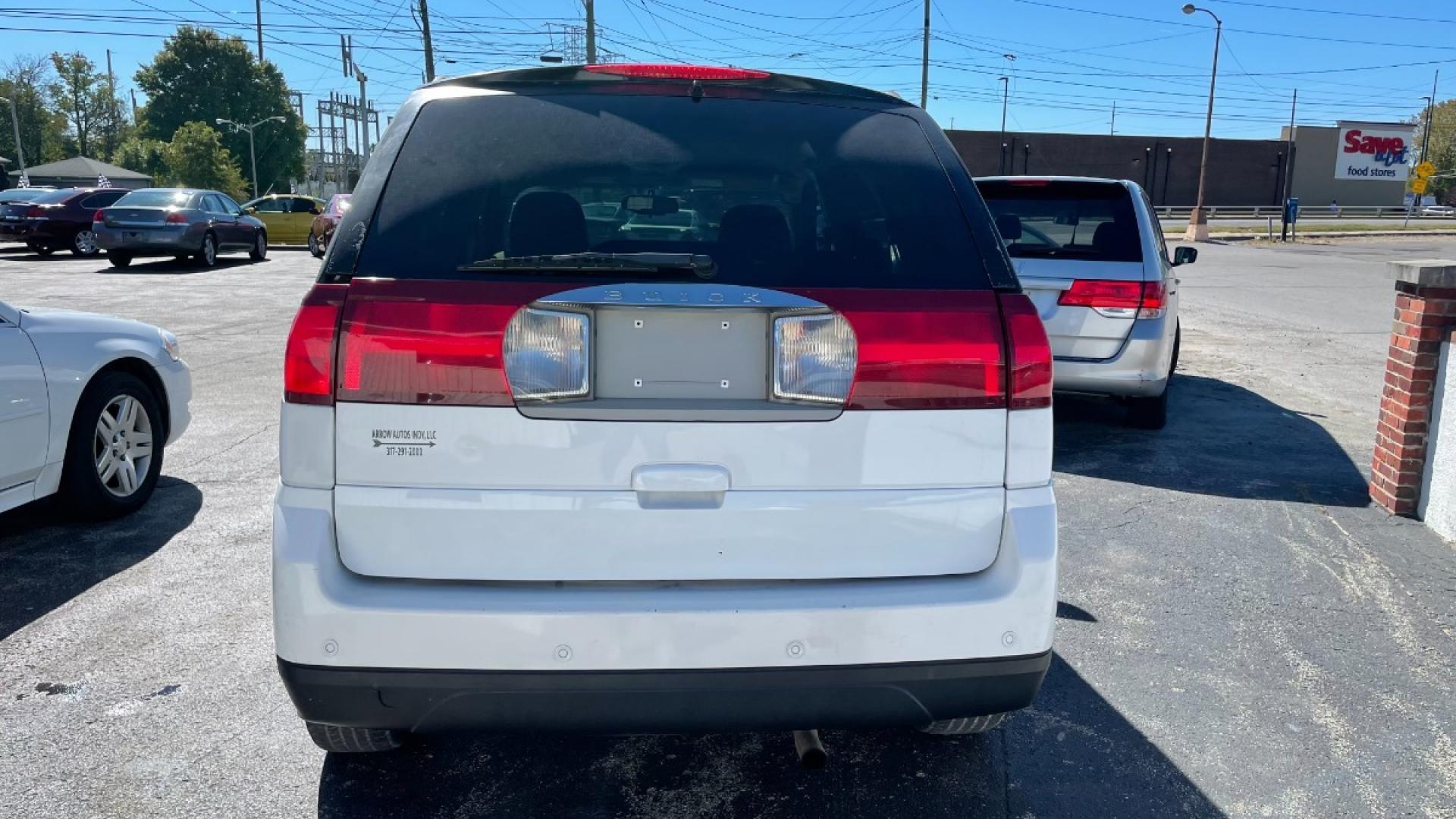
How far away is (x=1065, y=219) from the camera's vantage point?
7441 millimetres

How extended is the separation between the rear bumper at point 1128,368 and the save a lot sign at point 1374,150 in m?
77.5

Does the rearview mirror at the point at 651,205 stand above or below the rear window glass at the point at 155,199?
above

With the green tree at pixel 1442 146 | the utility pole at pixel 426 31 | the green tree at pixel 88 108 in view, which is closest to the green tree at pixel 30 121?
the green tree at pixel 88 108

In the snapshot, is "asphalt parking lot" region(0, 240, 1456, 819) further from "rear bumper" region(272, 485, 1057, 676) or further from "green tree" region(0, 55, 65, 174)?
A: "green tree" region(0, 55, 65, 174)

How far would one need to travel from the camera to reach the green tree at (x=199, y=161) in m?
65.4

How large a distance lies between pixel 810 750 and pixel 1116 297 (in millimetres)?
4959

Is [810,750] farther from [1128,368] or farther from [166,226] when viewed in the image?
[166,226]

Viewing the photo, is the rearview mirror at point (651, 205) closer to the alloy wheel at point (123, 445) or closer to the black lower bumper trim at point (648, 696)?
the black lower bumper trim at point (648, 696)

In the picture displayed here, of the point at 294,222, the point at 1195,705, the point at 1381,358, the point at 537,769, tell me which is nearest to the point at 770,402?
the point at 537,769

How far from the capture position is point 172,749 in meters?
3.25

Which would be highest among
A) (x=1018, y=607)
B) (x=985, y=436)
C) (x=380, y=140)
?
(x=380, y=140)

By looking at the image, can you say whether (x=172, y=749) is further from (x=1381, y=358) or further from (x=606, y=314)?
(x=1381, y=358)

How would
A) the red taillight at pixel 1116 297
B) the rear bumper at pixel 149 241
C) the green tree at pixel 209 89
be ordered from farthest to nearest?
the green tree at pixel 209 89, the rear bumper at pixel 149 241, the red taillight at pixel 1116 297

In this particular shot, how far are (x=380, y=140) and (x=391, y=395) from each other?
69 cm
